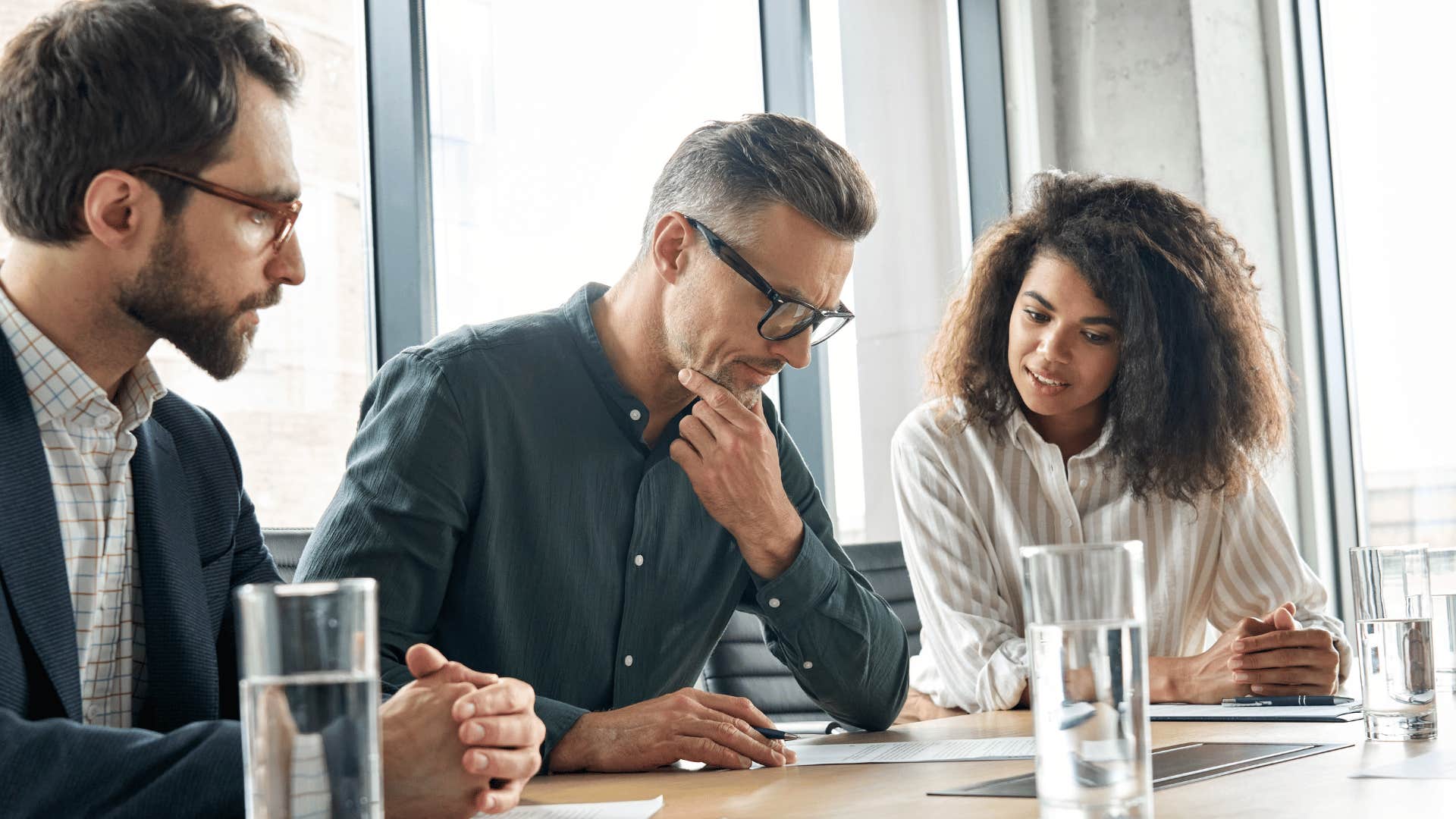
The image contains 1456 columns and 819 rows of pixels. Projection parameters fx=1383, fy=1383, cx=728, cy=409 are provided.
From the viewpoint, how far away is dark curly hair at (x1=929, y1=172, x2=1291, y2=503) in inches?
96.1

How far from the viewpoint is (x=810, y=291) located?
1.75m

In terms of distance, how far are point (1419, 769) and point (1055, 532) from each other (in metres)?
1.21

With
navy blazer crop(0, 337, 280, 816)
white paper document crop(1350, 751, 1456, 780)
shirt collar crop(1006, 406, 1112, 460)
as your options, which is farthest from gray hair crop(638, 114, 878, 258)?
white paper document crop(1350, 751, 1456, 780)

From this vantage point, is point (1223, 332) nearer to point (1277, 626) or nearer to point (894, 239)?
point (1277, 626)

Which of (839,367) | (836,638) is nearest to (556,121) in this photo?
(839,367)

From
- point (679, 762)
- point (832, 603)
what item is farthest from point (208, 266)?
point (832, 603)

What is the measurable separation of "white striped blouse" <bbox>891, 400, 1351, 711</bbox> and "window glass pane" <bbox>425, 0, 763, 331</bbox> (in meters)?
0.99

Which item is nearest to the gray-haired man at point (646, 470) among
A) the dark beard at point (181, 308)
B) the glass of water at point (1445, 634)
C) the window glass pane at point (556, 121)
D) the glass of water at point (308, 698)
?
the dark beard at point (181, 308)

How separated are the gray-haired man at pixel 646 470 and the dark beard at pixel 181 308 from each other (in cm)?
24

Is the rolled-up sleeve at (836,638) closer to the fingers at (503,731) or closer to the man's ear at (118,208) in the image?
the fingers at (503,731)

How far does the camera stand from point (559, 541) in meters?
1.67

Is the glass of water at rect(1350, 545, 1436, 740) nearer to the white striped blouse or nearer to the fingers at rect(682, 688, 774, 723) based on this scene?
the fingers at rect(682, 688, 774, 723)

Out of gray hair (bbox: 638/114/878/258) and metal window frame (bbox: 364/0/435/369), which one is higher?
metal window frame (bbox: 364/0/435/369)

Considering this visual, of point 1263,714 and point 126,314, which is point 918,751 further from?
point 126,314
